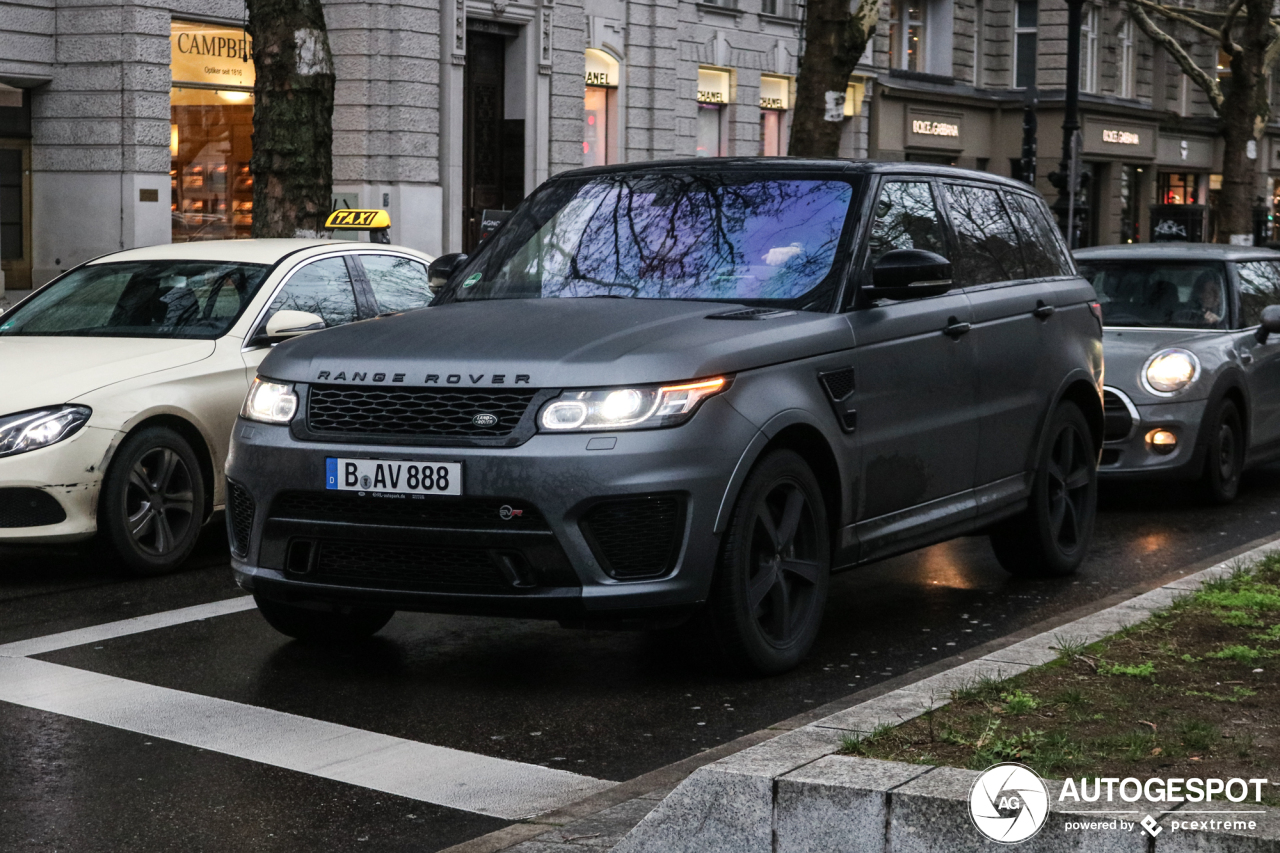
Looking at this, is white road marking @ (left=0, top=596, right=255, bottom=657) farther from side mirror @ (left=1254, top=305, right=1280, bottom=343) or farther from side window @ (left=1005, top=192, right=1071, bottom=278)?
side mirror @ (left=1254, top=305, right=1280, bottom=343)

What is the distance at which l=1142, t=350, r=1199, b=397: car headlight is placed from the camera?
36.7 ft

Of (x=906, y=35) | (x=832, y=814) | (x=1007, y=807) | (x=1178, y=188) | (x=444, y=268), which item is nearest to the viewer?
(x=1007, y=807)

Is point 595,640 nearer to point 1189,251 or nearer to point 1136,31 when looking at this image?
point 1189,251

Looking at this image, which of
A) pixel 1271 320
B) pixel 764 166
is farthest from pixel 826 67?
pixel 764 166

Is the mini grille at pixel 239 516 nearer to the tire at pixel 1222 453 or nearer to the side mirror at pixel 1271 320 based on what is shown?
the tire at pixel 1222 453

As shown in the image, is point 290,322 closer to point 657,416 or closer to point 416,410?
point 416,410

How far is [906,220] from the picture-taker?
7.40 meters

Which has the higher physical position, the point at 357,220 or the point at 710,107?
the point at 710,107

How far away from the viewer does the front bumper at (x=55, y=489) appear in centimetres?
809

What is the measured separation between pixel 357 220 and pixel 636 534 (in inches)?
386

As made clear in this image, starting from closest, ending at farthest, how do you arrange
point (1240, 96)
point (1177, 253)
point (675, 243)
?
point (675, 243) < point (1177, 253) < point (1240, 96)

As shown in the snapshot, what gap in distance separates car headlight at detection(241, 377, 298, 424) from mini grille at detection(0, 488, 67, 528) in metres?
2.04

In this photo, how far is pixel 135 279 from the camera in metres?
9.59

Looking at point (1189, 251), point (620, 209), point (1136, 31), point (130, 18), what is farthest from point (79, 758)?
point (1136, 31)
